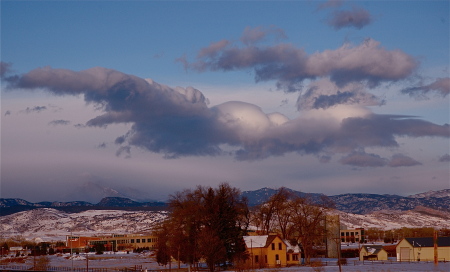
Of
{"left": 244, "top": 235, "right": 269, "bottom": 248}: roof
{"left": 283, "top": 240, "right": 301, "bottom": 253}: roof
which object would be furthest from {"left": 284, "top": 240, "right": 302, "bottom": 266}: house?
{"left": 244, "top": 235, "right": 269, "bottom": 248}: roof

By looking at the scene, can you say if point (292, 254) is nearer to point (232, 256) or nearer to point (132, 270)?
point (232, 256)

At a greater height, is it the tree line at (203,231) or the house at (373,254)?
the tree line at (203,231)

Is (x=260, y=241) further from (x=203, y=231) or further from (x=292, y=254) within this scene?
(x=203, y=231)

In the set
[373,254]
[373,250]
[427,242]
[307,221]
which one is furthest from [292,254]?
[427,242]

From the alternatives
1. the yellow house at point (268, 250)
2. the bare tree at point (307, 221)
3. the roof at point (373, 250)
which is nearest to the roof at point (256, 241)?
the yellow house at point (268, 250)

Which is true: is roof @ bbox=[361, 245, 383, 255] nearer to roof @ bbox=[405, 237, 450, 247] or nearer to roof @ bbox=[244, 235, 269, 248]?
roof @ bbox=[405, 237, 450, 247]

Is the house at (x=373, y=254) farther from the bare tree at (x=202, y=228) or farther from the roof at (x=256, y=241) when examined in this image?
the bare tree at (x=202, y=228)

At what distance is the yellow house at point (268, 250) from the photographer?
11206 cm

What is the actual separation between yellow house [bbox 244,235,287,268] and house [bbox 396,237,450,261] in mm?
23440

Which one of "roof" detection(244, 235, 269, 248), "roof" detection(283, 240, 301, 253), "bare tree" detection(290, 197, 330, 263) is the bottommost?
"roof" detection(283, 240, 301, 253)

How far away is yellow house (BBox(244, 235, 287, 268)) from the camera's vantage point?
368 feet

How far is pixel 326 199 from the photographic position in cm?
13575

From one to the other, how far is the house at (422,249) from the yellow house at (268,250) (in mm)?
23440

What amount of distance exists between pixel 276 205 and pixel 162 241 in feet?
103
